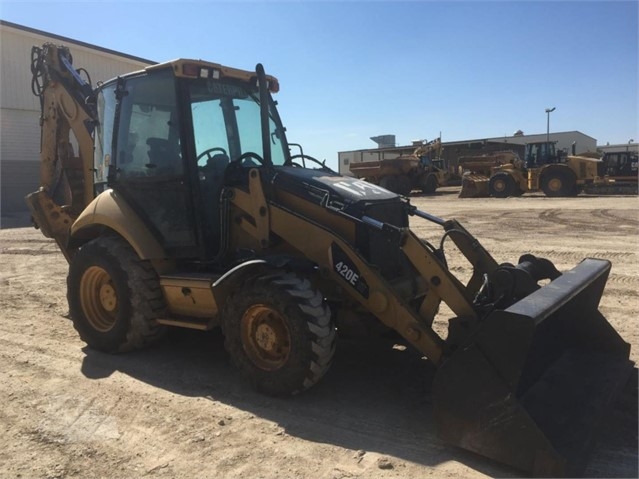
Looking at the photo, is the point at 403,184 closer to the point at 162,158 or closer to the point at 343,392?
the point at 162,158

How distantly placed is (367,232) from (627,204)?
19.0 m

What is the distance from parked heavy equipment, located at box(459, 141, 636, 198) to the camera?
24328 millimetres

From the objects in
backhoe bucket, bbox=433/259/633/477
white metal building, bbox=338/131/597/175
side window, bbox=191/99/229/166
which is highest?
white metal building, bbox=338/131/597/175

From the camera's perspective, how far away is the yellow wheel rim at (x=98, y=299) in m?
5.17

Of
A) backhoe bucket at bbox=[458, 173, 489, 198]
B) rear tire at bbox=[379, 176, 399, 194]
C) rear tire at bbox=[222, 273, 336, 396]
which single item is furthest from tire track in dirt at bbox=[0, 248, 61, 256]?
rear tire at bbox=[379, 176, 399, 194]

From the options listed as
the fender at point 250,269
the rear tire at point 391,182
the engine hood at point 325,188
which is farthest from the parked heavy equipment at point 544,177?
the fender at point 250,269

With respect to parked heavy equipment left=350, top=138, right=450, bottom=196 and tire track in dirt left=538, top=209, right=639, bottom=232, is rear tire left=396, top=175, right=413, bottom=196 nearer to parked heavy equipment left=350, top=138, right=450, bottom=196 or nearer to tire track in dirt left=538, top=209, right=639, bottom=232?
parked heavy equipment left=350, top=138, right=450, bottom=196

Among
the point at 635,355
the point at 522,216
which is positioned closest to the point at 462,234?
the point at 635,355

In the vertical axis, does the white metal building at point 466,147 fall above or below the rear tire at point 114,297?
above

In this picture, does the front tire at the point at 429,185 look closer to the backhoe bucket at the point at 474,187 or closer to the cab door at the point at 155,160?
the backhoe bucket at the point at 474,187

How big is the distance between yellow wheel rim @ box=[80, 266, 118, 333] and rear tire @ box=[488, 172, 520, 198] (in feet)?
75.3

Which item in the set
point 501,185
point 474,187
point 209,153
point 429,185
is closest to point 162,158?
point 209,153

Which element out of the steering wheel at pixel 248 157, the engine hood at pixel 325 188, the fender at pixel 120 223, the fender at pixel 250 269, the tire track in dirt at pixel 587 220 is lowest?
the tire track in dirt at pixel 587 220

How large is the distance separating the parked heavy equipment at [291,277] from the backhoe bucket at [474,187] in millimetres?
22093
